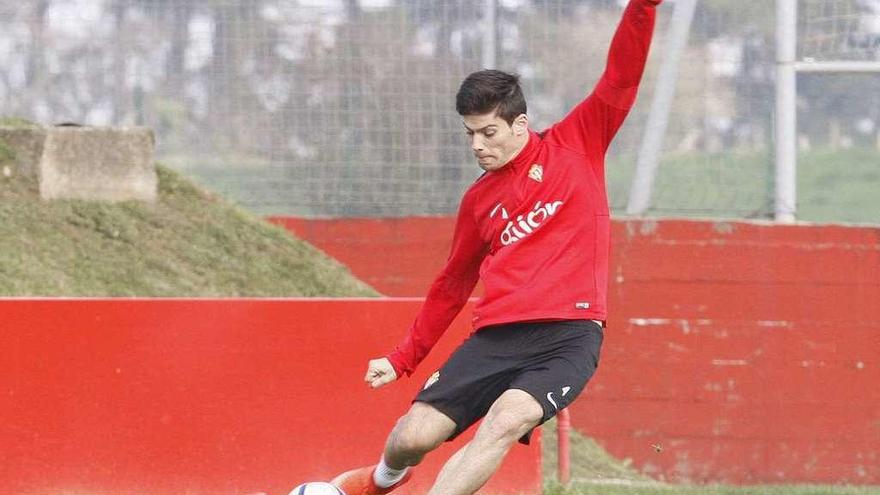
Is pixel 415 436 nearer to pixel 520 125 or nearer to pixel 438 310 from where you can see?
pixel 438 310

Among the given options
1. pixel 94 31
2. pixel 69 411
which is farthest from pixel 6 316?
pixel 94 31

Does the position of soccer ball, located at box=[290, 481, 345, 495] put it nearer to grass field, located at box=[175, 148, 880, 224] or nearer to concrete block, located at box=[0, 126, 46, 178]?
concrete block, located at box=[0, 126, 46, 178]

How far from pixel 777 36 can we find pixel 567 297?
24.2ft

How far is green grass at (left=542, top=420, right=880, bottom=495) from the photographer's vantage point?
395 inches

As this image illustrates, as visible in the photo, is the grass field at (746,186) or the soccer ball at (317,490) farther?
the grass field at (746,186)

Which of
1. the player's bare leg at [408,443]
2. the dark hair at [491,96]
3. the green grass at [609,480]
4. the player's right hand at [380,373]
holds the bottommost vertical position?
the green grass at [609,480]

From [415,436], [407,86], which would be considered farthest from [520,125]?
[407,86]

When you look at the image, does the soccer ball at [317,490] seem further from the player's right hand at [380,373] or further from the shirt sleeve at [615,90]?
the shirt sleeve at [615,90]

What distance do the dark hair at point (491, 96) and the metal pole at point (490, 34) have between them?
6.84 meters

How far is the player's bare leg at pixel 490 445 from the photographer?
18.9 ft

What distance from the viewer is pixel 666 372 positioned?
506 inches

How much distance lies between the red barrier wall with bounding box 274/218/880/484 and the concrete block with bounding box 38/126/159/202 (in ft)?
12.0

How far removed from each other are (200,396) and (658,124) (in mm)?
5912

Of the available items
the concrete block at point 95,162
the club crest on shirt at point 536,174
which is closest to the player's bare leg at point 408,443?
the club crest on shirt at point 536,174
